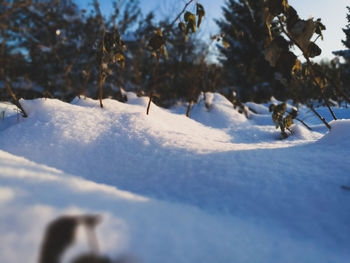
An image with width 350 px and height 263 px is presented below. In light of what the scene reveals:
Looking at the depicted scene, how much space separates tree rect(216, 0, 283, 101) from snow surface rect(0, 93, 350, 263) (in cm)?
671

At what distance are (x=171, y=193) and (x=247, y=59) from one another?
8.63 meters

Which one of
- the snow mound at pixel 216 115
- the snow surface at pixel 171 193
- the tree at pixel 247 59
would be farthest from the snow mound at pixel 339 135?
the tree at pixel 247 59

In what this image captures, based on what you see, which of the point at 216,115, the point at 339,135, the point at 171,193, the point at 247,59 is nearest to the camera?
the point at 171,193

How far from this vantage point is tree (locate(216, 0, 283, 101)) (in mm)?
7566

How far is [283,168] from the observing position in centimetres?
76

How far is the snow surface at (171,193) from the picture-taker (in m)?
0.39

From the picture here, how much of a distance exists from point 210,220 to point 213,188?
0.17m

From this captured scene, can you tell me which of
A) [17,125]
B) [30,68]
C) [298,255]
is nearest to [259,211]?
[298,255]

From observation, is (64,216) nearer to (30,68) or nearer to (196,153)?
(196,153)

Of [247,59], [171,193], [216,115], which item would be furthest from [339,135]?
[247,59]

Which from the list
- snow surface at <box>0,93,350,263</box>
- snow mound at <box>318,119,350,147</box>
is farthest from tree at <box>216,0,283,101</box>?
snow surface at <box>0,93,350,263</box>

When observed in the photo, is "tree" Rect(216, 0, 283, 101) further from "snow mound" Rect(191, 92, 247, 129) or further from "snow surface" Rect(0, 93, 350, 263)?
"snow surface" Rect(0, 93, 350, 263)

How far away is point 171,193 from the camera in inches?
27.4

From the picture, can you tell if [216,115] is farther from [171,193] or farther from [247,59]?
[247,59]
